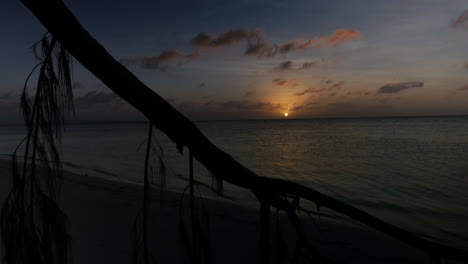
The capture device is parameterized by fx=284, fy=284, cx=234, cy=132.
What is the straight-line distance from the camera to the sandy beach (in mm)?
5480

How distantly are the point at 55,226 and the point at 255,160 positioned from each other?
2097 centimetres

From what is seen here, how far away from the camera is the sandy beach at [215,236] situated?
548cm

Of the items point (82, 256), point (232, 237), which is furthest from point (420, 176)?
point (82, 256)

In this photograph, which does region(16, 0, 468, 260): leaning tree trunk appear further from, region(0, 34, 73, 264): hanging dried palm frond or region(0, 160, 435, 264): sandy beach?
region(0, 160, 435, 264): sandy beach

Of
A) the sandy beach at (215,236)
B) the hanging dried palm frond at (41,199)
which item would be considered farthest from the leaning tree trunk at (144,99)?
the sandy beach at (215,236)

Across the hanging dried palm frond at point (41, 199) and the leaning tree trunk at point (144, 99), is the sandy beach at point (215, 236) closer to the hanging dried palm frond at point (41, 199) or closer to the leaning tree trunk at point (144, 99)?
the hanging dried palm frond at point (41, 199)

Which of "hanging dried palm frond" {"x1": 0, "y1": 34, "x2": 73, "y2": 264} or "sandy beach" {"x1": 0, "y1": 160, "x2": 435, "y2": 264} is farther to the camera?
"sandy beach" {"x1": 0, "y1": 160, "x2": 435, "y2": 264}

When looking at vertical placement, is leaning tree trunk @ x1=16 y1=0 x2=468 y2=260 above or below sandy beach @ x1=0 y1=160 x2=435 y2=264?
above

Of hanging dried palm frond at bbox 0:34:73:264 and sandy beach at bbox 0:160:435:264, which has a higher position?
hanging dried palm frond at bbox 0:34:73:264

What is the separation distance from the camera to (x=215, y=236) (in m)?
6.42

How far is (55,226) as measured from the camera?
1.16m

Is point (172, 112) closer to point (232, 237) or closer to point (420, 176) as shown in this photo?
point (232, 237)

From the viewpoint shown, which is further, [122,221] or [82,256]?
[122,221]

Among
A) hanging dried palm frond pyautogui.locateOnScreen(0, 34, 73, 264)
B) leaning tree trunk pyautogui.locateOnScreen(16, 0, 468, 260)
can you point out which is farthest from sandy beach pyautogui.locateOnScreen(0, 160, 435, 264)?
leaning tree trunk pyautogui.locateOnScreen(16, 0, 468, 260)
